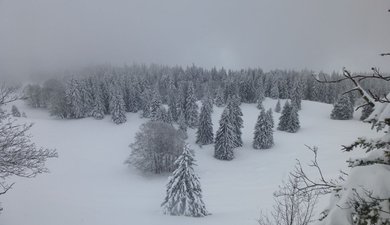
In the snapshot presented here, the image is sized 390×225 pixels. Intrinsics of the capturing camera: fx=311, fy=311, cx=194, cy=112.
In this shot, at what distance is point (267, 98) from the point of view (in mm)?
91625

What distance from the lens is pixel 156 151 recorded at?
48.2m

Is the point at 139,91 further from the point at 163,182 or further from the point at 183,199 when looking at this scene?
the point at 183,199

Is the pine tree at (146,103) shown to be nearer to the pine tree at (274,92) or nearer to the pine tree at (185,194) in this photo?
the pine tree at (274,92)

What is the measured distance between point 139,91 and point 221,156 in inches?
1490

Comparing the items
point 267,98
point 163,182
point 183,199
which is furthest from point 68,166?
point 267,98

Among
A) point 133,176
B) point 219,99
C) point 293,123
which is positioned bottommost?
point 133,176

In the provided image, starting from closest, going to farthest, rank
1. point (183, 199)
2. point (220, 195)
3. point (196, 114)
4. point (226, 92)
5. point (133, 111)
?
point (183, 199)
point (220, 195)
point (196, 114)
point (133, 111)
point (226, 92)

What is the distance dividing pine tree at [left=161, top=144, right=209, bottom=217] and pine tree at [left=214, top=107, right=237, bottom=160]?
24358 mm

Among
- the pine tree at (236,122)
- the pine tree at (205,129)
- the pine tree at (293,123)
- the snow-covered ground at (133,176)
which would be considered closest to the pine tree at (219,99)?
the snow-covered ground at (133,176)

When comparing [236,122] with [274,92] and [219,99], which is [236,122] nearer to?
[219,99]

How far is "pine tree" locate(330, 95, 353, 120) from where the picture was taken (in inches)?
2766

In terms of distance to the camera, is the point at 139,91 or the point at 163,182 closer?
the point at 163,182

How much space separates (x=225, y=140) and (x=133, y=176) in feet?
54.8

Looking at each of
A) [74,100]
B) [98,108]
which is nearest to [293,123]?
[98,108]
